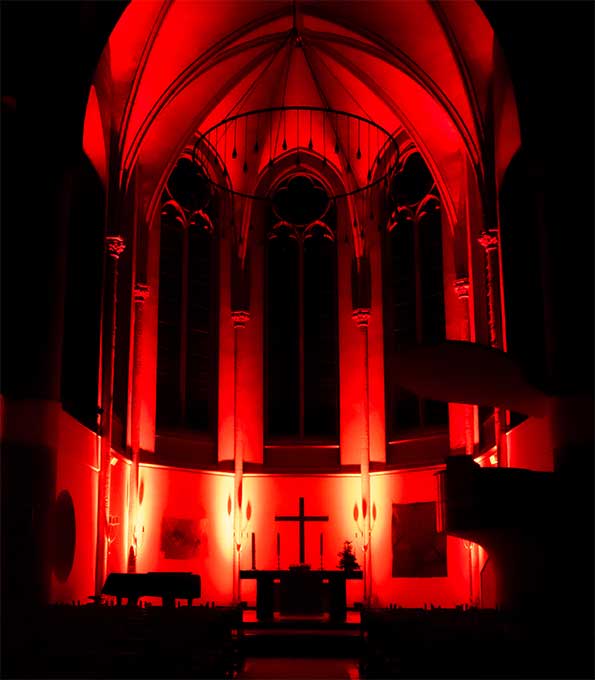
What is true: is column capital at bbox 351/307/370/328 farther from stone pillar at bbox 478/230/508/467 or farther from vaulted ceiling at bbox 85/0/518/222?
stone pillar at bbox 478/230/508/467

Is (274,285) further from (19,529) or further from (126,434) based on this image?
(19,529)

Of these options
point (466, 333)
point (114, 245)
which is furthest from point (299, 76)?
point (466, 333)

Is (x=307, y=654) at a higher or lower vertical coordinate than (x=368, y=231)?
lower

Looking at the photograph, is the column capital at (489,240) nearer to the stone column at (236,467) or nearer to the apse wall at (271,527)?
the apse wall at (271,527)

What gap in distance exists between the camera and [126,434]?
1816cm

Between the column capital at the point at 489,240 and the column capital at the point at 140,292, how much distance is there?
267 inches

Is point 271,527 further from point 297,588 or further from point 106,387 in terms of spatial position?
point 106,387

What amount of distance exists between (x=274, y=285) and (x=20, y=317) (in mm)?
10133

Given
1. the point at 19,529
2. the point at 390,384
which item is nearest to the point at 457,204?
the point at 390,384

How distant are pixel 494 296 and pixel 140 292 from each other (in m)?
7.09

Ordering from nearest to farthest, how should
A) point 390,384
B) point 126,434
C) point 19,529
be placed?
point 19,529
point 126,434
point 390,384

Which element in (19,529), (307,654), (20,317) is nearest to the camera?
(19,529)

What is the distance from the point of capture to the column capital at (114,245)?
54.7ft

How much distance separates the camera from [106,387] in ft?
53.2
